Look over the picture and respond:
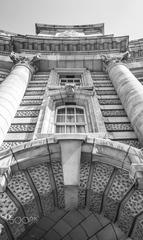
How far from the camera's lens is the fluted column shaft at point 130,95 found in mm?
7035

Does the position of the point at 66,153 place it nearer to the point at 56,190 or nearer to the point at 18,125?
the point at 56,190

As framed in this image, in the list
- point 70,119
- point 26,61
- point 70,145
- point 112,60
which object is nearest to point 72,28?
point 112,60

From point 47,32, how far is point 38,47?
12.9m

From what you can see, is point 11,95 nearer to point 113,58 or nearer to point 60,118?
point 60,118

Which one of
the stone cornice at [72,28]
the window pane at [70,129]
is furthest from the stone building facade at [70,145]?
the stone cornice at [72,28]

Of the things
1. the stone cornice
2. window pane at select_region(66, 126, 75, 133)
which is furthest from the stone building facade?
the stone cornice

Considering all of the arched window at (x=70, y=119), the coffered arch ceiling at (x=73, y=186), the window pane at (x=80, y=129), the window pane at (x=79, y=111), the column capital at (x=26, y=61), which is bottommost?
the coffered arch ceiling at (x=73, y=186)

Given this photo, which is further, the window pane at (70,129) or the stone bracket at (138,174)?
the window pane at (70,129)

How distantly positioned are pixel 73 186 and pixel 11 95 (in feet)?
16.7

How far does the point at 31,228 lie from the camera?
8047 millimetres

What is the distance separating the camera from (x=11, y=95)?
8406mm

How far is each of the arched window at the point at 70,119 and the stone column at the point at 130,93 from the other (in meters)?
1.93

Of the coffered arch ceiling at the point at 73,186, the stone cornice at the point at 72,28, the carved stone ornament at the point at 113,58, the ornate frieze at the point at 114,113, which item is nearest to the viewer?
the coffered arch ceiling at the point at 73,186

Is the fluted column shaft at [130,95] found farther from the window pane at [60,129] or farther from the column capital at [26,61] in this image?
the column capital at [26,61]
